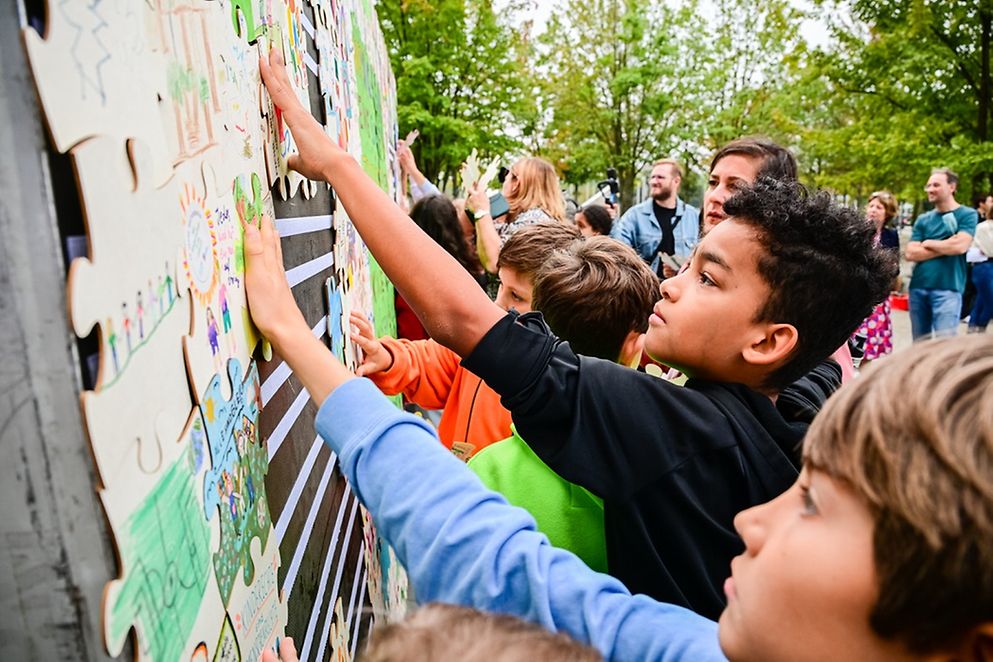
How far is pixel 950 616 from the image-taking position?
71 centimetres

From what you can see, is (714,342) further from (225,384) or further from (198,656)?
(198,656)

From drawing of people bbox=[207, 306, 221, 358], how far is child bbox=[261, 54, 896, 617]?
387 mm

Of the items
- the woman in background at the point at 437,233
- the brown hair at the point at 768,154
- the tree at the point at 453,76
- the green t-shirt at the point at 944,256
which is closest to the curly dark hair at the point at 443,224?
the woman in background at the point at 437,233

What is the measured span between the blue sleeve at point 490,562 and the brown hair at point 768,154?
2194mm

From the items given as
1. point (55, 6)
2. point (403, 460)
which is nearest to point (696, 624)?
point (403, 460)

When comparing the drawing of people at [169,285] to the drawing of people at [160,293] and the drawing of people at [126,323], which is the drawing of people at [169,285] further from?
the drawing of people at [126,323]

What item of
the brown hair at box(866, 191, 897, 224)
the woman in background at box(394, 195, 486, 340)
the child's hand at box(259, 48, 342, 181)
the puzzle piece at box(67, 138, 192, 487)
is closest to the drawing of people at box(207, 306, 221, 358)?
the puzzle piece at box(67, 138, 192, 487)

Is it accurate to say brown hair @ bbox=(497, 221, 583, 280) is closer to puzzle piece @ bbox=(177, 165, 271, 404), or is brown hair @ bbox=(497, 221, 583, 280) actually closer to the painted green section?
puzzle piece @ bbox=(177, 165, 271, 404)

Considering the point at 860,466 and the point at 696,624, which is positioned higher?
the point at 860,466

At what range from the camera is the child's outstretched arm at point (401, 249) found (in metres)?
1.32

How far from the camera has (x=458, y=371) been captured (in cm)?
236

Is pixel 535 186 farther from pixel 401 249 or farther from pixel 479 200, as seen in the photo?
pixel 401 249

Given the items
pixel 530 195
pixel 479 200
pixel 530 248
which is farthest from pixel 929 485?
pixel 530 195

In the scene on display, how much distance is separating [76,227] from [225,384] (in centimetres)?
50
